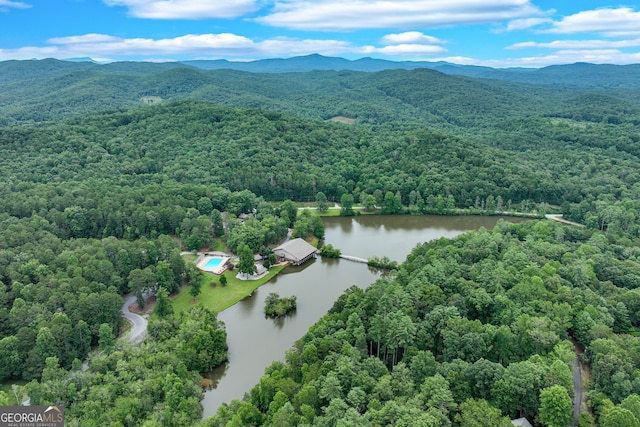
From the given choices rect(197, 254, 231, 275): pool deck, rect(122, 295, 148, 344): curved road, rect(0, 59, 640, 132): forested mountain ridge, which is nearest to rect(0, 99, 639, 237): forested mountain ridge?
rect(197, 254, 231, 275): pool deck

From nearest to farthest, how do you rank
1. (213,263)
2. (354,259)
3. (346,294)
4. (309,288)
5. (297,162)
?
(346,294), (309,288), (213,263), (354,259), (297,162)

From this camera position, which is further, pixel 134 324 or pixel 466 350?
pixel 134 324

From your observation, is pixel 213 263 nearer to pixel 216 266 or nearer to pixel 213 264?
pixel 213 264

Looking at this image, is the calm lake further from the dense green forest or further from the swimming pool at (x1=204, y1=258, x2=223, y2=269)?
the swimming pool at (x1=204, y1=258, x2=223, y2=269)

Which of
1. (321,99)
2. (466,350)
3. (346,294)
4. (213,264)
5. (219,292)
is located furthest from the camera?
(321,99)

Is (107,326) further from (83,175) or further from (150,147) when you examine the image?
(150,147)

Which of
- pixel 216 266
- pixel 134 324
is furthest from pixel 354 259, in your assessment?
pixel 134 324

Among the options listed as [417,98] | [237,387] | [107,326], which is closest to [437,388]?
[237,387]
